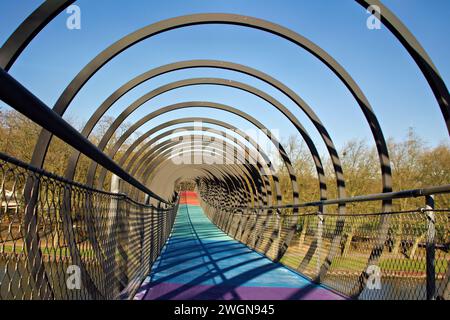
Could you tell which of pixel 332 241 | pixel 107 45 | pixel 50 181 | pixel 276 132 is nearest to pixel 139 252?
pixel 332 241

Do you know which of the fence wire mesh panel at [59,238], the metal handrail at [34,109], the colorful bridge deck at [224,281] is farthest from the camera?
the colorful bridge deck at [224,281]

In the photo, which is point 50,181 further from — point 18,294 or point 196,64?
point 196,64

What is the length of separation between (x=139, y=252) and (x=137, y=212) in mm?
814

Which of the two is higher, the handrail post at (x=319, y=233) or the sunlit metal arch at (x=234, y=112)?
the sunlit metal arch at (x=234, y=112)

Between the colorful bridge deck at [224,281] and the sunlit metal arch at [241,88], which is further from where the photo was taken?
the sunlit metal arch at [241,88]

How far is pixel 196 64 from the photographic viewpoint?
28.1 ft

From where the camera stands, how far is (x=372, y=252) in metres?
4.71

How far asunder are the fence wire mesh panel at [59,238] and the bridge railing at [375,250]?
7.76 ft

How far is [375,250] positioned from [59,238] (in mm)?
3579

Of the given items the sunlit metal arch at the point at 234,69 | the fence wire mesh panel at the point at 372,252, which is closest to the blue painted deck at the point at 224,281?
the fence wire mesh panel at the point at 372,252

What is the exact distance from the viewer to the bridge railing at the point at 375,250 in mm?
3350

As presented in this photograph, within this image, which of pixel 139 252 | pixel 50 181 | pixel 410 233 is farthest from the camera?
pixel 139 252

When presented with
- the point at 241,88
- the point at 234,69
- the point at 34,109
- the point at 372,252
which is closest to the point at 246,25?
the point at 234,69

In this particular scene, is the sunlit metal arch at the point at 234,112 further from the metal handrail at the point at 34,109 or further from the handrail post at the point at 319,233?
the metal handrail at the point at 34,109
